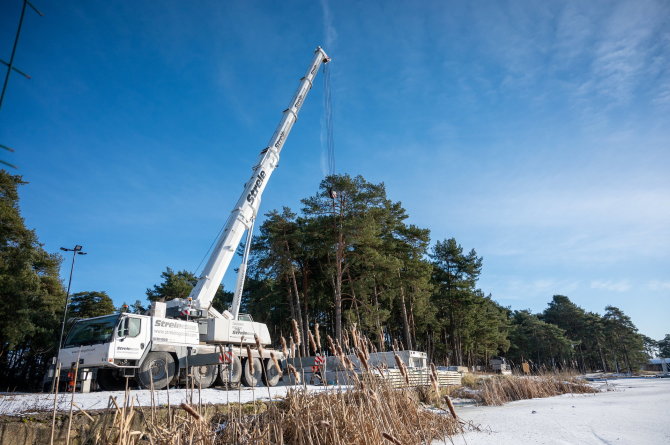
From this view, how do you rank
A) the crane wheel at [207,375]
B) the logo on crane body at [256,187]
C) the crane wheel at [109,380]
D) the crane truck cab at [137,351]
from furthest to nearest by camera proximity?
1. the logo on crane body at [256,187]
2. the crane wheel at [207,375]
3. the crane wheel at [109,380]
4. the crane truck cab at [137,351]

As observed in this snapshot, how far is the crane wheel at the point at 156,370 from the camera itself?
9859 mm

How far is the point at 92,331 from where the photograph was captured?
991 cm

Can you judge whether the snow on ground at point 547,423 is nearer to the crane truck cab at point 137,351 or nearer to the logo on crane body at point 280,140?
the crane truck cab at point 137,351

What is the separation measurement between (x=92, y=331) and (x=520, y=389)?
1182 cm

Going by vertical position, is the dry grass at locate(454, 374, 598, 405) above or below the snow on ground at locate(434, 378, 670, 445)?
below

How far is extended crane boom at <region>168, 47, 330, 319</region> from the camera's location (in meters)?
13.1

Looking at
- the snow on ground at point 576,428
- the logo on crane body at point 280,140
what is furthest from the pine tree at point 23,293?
the snow on ground at point 576,428

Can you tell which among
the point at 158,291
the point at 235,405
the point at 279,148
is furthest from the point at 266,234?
the point at 235,405

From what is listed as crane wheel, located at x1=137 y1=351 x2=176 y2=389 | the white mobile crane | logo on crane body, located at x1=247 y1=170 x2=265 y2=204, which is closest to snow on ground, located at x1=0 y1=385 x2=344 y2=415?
the white mobile crane

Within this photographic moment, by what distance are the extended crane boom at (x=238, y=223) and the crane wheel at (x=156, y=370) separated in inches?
78.5

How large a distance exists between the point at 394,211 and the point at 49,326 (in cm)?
2522

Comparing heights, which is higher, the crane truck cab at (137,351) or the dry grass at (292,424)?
the crane truck cab at (137,351)

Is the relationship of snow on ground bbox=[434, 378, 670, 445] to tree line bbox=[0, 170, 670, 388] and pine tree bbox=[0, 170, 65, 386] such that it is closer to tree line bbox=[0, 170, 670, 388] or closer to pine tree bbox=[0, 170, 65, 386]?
tree line bbox=[0, 170, 670, 388]

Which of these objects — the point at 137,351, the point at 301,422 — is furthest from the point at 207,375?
the point at 301,422
